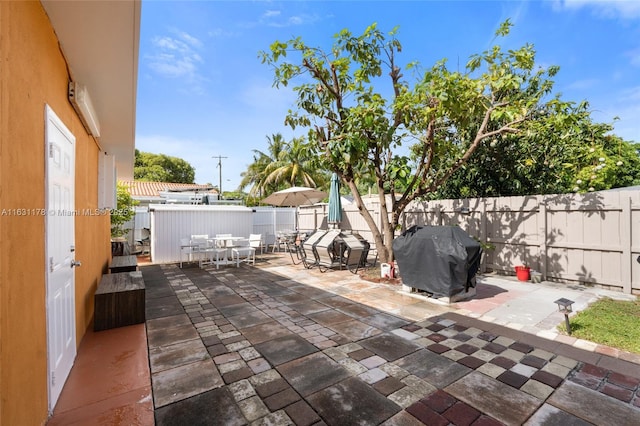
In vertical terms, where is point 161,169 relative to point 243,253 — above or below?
above

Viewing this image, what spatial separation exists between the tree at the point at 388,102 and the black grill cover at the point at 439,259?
1.70m

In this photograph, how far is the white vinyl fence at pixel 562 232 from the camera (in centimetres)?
561

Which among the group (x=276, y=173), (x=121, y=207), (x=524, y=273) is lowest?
(x=524, y=273)

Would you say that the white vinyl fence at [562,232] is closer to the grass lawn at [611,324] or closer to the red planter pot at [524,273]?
the red planter pot at [524,273]

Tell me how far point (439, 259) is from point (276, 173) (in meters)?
16.0

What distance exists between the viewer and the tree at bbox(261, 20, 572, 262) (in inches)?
233

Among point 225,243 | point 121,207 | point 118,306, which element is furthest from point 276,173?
point 118,306

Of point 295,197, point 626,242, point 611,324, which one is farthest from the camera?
point 295,197

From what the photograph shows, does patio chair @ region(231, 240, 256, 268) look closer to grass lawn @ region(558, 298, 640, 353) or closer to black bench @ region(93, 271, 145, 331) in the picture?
black bench @ region(93, 271, 145, 331)

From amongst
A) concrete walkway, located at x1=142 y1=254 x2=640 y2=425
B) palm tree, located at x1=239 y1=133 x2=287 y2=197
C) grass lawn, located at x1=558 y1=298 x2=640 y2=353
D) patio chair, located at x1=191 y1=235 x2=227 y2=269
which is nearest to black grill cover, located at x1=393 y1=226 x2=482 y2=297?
concrete walkway, located at x1=142 y1=254 x2=640 y2=425

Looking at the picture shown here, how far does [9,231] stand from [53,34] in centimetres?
201

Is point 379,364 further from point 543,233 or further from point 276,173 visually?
point 276,173

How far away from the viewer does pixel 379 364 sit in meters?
3.07

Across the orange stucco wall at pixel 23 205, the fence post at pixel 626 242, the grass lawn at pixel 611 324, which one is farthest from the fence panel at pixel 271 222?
the orange stucco wall at pixel 23 205
